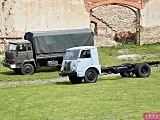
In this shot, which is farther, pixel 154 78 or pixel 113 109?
pixel 154 78

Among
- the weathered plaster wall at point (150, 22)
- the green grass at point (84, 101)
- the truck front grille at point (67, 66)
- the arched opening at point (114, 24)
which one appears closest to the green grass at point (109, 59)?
the weathered plaster wall at point (150, 22)

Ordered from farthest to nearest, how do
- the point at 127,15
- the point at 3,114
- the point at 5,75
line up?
1. the point at 127,15
2. the point at 5,75
3. the point at 3,114

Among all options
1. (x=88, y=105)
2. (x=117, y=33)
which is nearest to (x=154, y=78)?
(x=88, y=105)

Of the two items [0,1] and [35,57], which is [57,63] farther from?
[0,1]

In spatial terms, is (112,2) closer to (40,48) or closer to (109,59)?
(109,59)

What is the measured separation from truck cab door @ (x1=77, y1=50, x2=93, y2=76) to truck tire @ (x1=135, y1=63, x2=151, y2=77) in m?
1.83

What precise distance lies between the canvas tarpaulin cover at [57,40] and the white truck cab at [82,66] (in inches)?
185

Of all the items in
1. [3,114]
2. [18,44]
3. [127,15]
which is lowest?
[3,114]

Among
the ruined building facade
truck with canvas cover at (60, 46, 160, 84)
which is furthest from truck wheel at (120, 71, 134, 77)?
the ruined building facade

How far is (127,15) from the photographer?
98.9 feet

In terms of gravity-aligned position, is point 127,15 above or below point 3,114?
above

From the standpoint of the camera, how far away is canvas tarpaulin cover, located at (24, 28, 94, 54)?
20.1 m

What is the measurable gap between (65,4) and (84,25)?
6.23ft

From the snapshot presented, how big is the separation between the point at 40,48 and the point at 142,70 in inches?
242
